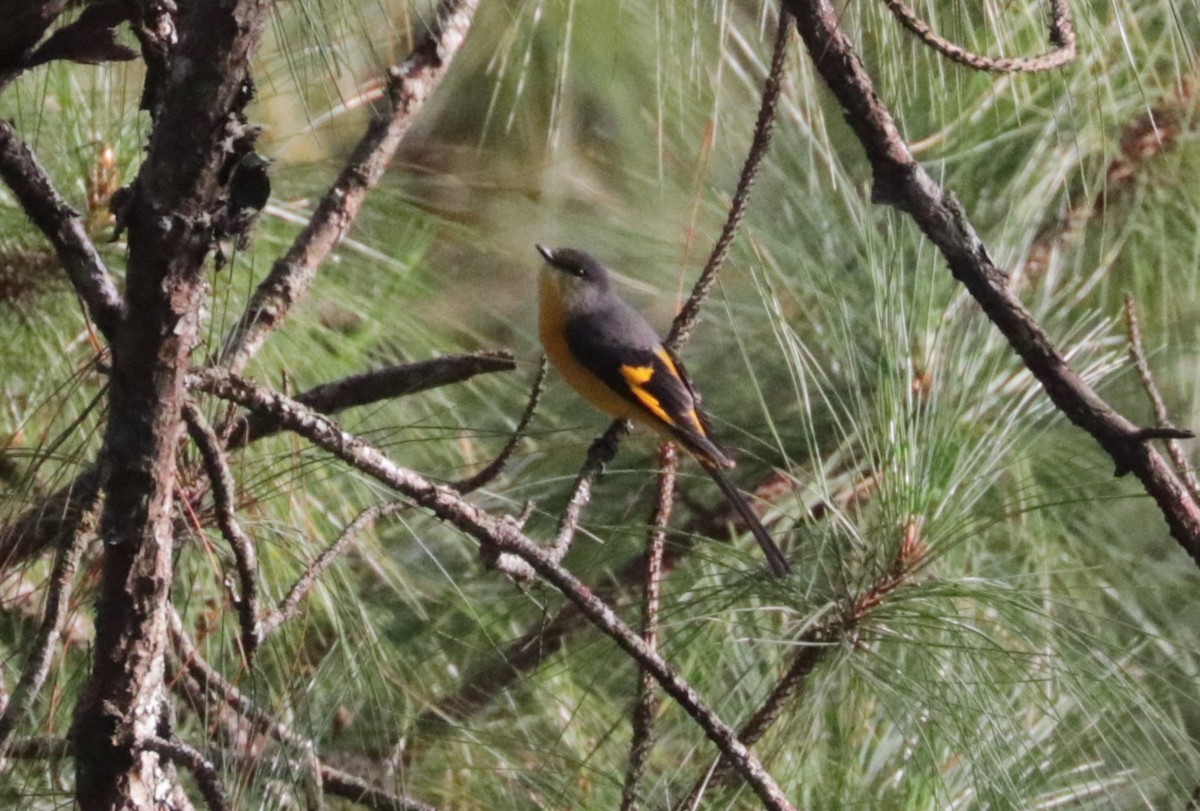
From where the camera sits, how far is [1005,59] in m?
1.06

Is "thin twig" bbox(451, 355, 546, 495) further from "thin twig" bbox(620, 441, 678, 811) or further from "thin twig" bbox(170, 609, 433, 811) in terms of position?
"thin twig" bbox(170, 609, 433, 811)

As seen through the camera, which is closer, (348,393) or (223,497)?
(223,497)

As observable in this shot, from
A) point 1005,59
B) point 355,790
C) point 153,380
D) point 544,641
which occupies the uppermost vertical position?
point 1005,59

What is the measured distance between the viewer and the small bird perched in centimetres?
177

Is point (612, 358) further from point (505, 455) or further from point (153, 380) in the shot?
point (153, 380)

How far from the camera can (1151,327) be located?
77.7 inches

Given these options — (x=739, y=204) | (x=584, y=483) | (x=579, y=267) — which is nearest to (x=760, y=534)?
(x=584, y=483)

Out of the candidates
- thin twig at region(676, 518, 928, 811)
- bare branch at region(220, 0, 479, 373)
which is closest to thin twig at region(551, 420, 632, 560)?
thin twig at region(676, 518, 928, 811)

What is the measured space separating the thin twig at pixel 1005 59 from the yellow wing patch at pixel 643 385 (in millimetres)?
783

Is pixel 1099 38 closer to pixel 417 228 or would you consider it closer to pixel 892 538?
pixel 892 538

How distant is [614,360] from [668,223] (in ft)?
1.69

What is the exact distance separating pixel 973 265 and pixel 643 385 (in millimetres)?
1009

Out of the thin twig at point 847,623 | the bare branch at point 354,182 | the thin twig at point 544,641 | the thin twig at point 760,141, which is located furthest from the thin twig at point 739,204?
the bare branch at point 354,182

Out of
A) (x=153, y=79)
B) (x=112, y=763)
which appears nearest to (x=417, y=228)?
(x=153, y=79)
